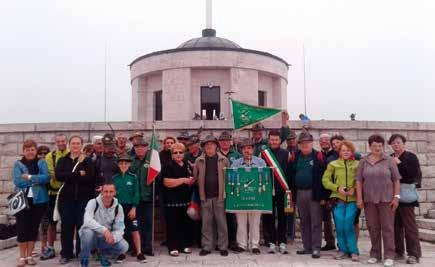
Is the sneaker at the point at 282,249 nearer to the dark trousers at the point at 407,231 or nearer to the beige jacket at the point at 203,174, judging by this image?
the beige jacket at the point at 203,174

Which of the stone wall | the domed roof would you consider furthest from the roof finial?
the stone wall

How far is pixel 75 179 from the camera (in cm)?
616

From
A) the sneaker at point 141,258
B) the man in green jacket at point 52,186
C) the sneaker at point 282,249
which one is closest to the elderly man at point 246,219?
the sneaker at point 282,249

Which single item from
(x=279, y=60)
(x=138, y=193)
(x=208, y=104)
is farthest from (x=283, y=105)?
(x=138, y=193)

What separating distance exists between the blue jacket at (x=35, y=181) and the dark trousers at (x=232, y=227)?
9.97ft

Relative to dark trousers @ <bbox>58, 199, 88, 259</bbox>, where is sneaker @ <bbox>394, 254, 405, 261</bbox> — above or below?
below

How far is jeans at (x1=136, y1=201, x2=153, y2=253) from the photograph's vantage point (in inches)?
263

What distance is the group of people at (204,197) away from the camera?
6.00m

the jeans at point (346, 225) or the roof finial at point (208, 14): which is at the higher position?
the roof finial at point (208, 14)

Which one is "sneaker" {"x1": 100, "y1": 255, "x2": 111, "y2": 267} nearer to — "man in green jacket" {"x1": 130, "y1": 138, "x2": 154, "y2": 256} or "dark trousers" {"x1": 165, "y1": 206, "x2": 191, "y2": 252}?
"man in green jacket" {"x1": 130, "y1": 138, "x2": 154, "y2": 256}

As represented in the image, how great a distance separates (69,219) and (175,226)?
165 centimetres

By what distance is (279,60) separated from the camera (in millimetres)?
21109

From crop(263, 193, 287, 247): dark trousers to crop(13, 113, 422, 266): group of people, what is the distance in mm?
17

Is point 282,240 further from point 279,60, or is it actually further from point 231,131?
point 279,60
